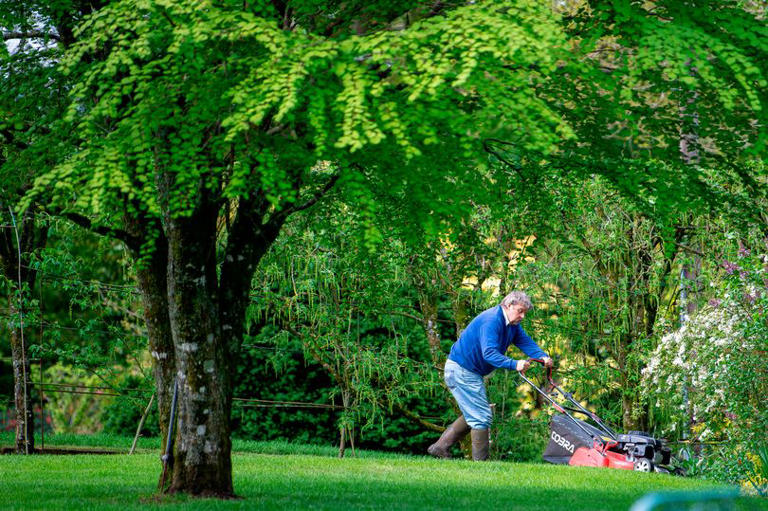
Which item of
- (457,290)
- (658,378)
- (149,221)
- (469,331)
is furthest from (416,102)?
(457,290)

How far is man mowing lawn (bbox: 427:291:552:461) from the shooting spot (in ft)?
34.9

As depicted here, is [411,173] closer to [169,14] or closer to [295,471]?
[169,14]

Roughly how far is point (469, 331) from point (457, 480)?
5.33 feet

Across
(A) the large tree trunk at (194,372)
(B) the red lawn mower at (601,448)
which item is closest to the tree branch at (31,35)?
(A) the large tree trunk at (194,372)

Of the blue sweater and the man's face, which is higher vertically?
the man's face

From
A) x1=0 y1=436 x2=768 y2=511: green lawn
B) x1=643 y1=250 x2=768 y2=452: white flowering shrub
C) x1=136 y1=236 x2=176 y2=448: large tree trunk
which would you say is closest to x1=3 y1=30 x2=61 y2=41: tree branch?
x1=136 y1=236 x2=176 y2=448: large tree trunk

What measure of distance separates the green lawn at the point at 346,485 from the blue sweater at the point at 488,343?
3.90 feet

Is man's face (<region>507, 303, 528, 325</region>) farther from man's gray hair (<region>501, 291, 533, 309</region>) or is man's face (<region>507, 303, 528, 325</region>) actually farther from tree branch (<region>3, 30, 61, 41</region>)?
tree branch (<region>3, 30, 61, 41</region>)

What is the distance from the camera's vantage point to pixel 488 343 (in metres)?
10.6

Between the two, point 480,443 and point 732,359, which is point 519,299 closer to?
point 480,443

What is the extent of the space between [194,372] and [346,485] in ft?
7.29

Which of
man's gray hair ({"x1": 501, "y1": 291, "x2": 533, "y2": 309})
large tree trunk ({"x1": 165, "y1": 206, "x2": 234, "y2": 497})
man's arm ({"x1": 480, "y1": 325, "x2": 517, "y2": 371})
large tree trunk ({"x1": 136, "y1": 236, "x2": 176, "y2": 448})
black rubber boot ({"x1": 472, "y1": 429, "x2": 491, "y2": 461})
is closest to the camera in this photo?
large tree trunk ({"x1": 165, "y1": 206, "x2": 234, "y2": 497})

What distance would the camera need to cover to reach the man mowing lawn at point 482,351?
1062 centimetres

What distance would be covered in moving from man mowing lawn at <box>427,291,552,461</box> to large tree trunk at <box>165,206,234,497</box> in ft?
10.1
